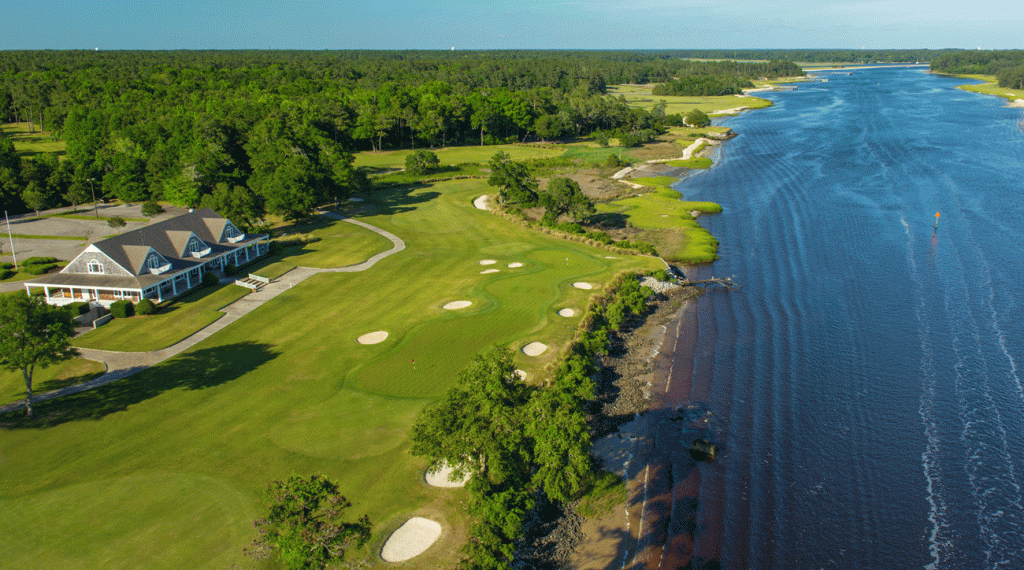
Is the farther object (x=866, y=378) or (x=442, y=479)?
(x=866, y=378)

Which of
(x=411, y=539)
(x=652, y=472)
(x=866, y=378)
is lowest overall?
(x=652, y=472)

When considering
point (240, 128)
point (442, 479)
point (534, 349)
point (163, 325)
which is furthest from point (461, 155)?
point (442, 479)

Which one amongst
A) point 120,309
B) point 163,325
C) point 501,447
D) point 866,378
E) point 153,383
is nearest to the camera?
point 501,447

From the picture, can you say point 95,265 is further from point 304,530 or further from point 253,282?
point 304,530

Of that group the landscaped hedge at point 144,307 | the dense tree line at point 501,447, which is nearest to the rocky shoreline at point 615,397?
the dense tree line at point 501,447

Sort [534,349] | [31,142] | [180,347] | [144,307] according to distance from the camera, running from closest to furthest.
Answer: [534,349] < [180,347] < [144,307] < [31,142]

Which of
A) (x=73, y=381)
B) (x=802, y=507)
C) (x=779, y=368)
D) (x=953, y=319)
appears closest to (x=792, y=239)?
(x=953, y=319)

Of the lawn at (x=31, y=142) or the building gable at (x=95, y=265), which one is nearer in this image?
the building gable at (x=95, y=265)

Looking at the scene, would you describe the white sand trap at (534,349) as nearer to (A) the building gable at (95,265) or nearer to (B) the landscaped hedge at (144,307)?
(B) the landscaped hedge at (144,307)
